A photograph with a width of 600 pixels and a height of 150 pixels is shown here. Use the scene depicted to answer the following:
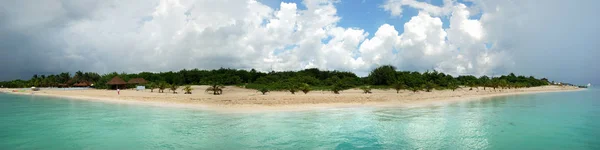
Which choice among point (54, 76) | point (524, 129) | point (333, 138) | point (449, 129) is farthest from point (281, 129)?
point (54, 76)

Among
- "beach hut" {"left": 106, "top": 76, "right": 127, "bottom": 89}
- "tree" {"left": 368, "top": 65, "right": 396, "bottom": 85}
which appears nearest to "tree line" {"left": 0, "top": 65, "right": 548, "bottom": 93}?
"tree" {"left": 368, "top": 65, "right": 396, "bottom": 85}

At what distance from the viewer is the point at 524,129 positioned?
636 inches

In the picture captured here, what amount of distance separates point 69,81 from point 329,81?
217 feet

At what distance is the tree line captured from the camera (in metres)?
54.1

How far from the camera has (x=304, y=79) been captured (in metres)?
60.4

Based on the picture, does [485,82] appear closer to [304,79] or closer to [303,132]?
[304,79]

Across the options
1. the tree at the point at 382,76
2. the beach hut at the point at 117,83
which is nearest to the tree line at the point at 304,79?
the tree at the point at 382,76

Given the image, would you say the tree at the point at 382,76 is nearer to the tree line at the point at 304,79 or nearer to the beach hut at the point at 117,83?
the tree line at the point at 304,79

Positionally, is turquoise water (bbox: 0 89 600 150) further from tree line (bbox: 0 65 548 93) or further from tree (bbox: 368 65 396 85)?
tree (bbox: 368 65 396 85)

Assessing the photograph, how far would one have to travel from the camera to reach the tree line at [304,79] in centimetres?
5409

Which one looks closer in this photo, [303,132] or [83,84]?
[303,132]

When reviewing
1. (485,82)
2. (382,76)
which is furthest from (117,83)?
(485,82)

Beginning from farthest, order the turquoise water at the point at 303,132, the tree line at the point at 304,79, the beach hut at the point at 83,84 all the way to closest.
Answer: the beach hut at the point at 83,84, the tree line at the point at 304,79, the turquoise water at the point at 303,132

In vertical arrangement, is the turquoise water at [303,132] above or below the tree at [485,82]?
below
